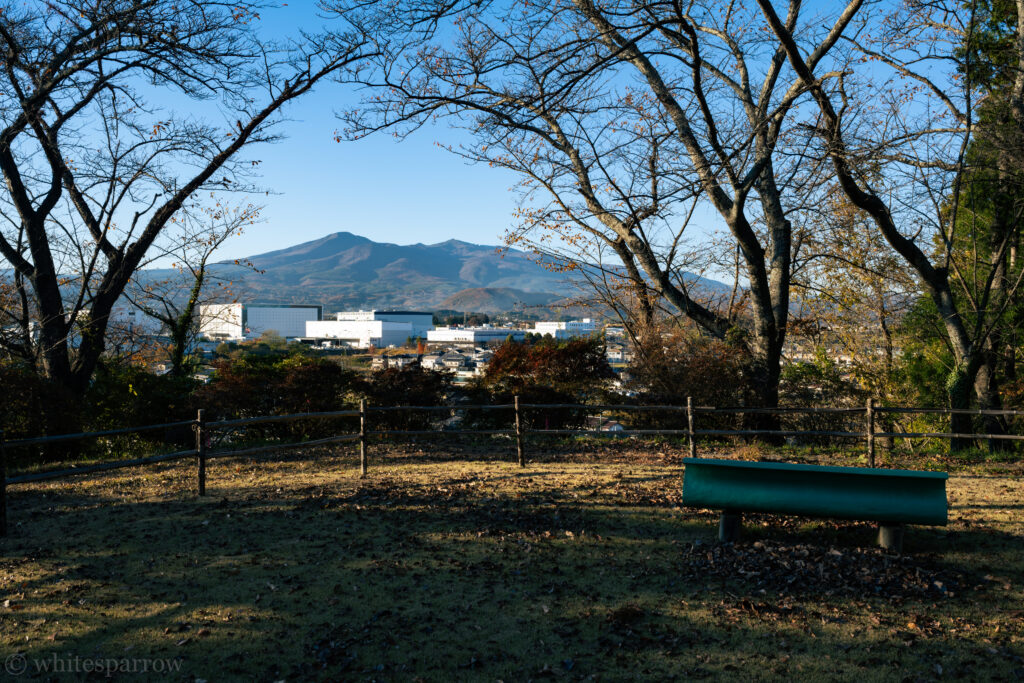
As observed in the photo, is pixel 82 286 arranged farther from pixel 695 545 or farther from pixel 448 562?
pixel 695 545

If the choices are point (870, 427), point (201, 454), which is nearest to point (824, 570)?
point (870, 427)

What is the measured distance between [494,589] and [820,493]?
3.01 m

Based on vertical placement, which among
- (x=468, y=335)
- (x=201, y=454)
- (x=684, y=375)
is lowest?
(x=201, y=454)

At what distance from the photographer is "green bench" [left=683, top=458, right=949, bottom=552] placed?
18.8ft

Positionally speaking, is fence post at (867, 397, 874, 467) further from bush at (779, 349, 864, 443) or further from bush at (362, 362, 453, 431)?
bush at (362, 362, 453, 431)

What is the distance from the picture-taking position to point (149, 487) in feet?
28.8

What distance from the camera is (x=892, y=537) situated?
597 centimetres

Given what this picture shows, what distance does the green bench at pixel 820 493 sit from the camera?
5738 mm

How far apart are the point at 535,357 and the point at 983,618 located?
32.2 ft

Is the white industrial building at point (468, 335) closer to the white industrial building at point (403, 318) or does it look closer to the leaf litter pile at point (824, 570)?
the white industrial building at point (403, 318)

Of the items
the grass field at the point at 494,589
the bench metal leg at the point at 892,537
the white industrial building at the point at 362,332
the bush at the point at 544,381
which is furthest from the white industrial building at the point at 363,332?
the bench metal leg at the point at 892,537

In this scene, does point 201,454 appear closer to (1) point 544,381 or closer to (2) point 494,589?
(2) point 494,589

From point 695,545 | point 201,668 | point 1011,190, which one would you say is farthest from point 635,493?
point 1011,190

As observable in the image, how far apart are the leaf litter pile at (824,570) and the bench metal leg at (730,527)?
116mm
